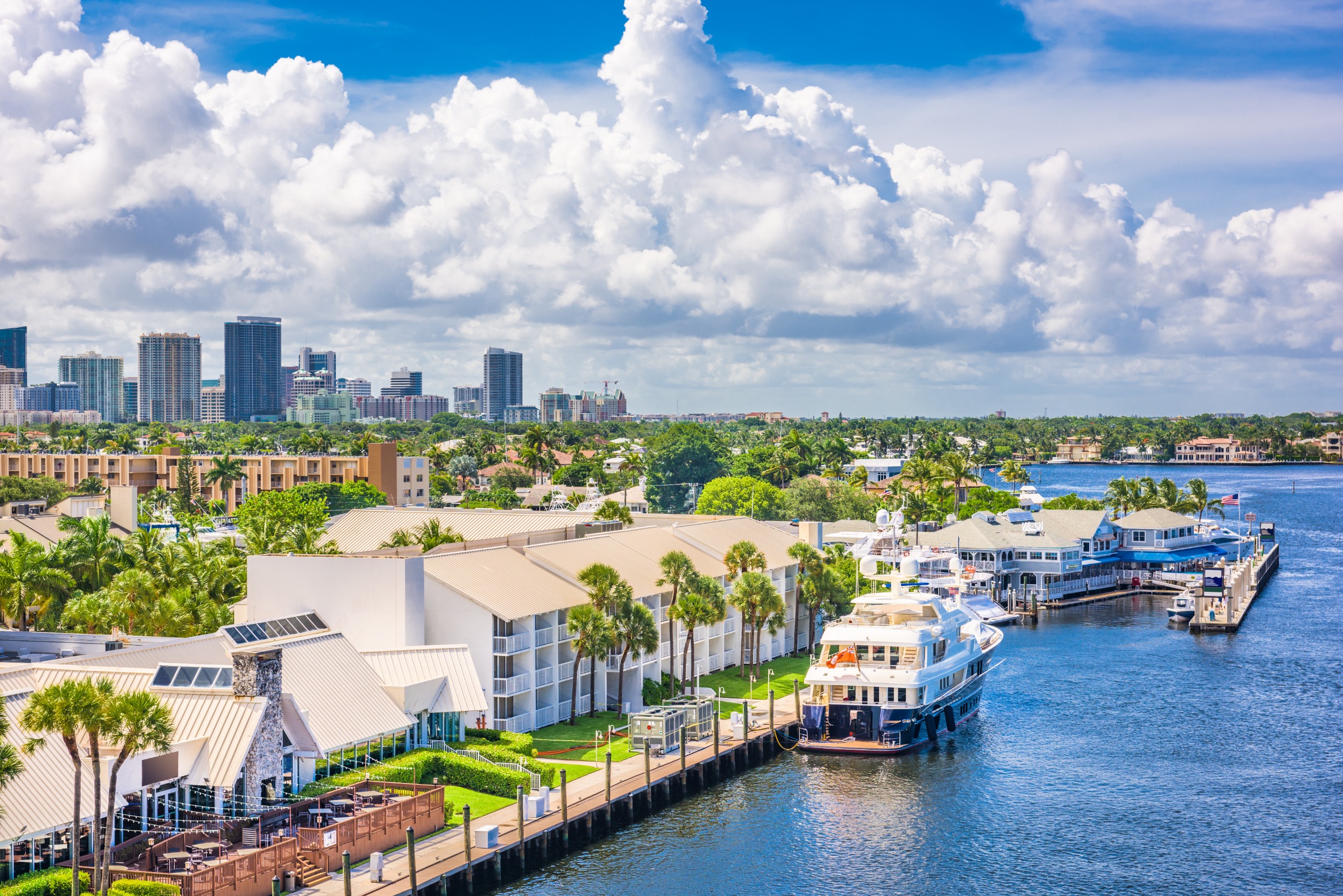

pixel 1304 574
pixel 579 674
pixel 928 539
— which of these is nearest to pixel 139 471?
pixel 928 539

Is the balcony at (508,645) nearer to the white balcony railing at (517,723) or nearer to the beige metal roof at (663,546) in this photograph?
the white balcony railing at (517,723)

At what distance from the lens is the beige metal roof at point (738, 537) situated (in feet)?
304

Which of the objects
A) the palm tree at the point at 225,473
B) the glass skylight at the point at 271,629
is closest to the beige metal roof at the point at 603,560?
the glass skylight at the point at 271,629

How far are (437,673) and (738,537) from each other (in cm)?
3992

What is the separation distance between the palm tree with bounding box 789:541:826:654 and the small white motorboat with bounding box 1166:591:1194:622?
141 feet

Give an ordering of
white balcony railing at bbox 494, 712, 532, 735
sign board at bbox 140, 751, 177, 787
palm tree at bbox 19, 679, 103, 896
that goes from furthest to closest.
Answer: white balcony railing at bbox 494, 712, 532, 735 → sign board at bbox 140, 751, 177, 787 → palm tree at bbox 19, 679, 103, 896

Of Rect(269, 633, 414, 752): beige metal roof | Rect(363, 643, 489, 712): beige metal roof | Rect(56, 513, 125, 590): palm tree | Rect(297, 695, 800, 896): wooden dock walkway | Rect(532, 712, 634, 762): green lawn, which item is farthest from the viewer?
Rect(56, 513, 125, 590): palm tree

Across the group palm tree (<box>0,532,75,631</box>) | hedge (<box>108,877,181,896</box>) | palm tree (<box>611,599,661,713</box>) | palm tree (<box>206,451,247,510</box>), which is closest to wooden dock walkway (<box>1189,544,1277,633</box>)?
palm tree (<box>611,599,661,713</box>)

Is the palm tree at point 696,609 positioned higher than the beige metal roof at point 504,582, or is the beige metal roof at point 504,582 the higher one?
the beige metal roof at point 504,582

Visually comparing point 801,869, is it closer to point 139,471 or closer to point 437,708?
point 437,708

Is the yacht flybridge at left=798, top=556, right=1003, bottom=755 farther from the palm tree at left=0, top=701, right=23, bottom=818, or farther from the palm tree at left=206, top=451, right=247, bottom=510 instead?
the palm tree at left=206, top=451, right=247, bottom=510

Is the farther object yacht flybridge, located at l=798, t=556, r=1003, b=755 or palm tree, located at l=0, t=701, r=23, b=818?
yacht flybridge, located at l=798, t=556, r=1003, b=755

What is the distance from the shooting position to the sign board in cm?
4362

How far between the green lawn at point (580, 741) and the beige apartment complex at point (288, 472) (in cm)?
11235
